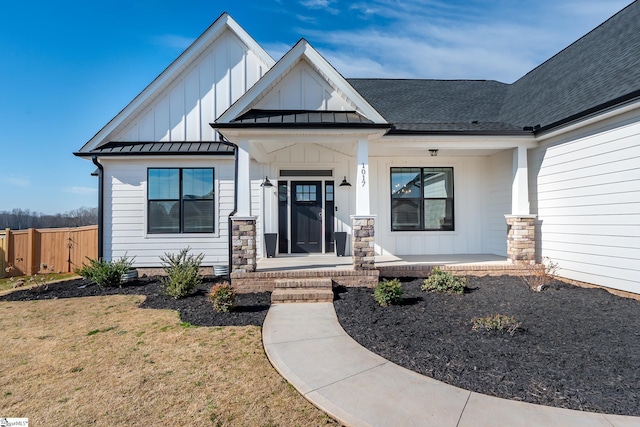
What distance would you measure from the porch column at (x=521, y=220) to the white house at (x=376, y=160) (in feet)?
0.11

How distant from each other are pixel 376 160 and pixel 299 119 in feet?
11.2

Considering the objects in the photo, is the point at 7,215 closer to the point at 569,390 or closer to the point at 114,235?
the point at 114,235

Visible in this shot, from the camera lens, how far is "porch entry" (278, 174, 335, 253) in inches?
346

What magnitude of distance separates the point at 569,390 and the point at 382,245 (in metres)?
6.26

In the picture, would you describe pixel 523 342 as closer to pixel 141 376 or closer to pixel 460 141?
pixel 141 376

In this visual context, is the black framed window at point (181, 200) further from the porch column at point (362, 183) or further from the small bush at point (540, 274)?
the small bush at point (540, 274)

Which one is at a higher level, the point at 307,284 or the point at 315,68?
the point at 315,68

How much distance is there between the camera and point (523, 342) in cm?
370

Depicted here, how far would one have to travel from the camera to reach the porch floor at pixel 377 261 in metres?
6.94

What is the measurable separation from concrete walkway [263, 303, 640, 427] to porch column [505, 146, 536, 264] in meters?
5.31

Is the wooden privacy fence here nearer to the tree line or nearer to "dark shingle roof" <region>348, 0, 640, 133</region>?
the tree line

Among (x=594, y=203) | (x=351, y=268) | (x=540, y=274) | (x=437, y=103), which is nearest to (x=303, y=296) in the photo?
(x=351, y=268)

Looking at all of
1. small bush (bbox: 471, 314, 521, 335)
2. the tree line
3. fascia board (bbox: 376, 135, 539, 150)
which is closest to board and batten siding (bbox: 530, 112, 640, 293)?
fascia board (bbox: 376, 135, 539, 150)

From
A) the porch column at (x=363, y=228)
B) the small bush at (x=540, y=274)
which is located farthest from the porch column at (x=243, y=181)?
the small bush at (x=540, y=274)
